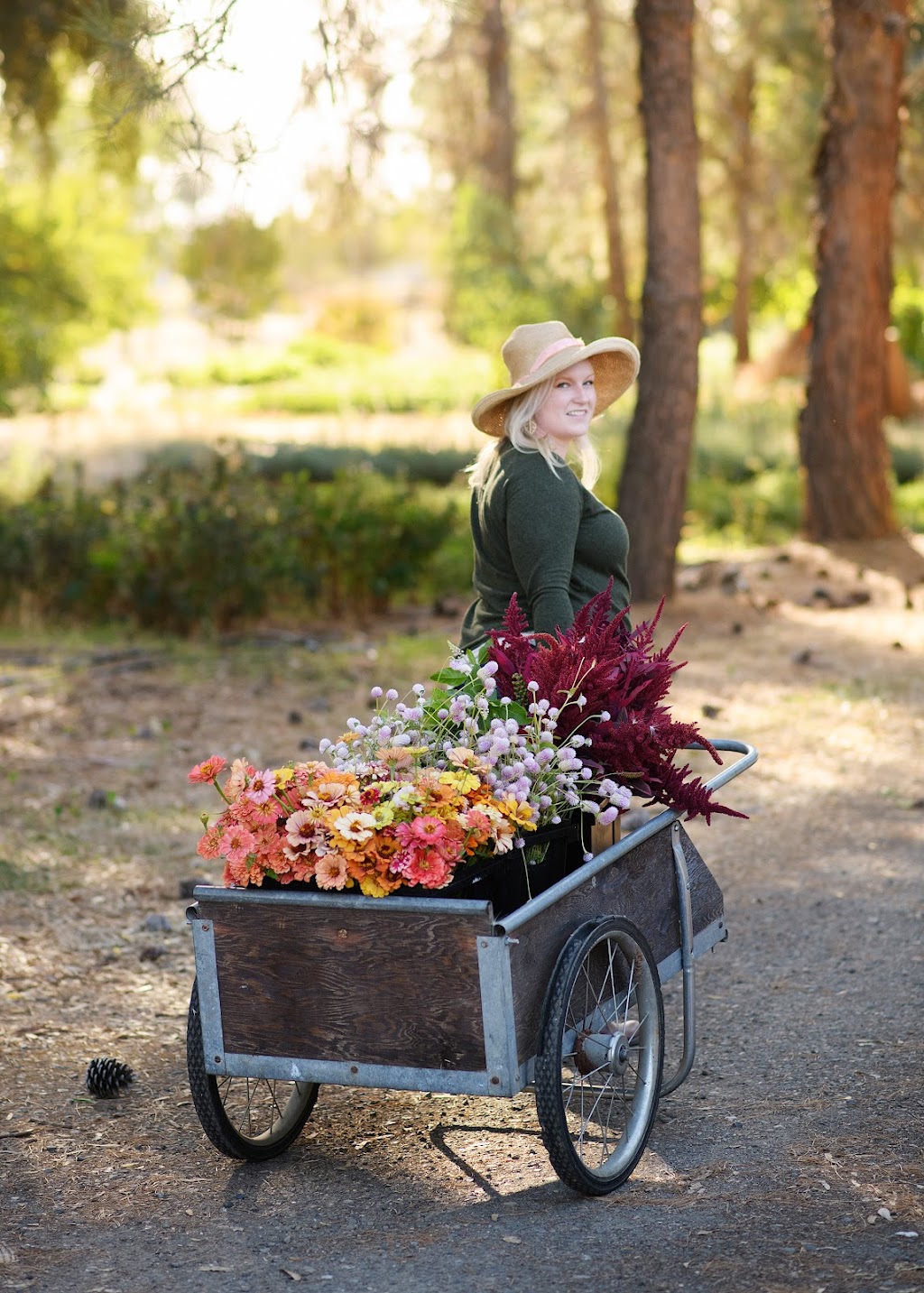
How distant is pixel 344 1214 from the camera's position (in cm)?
334

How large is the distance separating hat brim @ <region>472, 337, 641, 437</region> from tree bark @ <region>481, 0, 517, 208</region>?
2519cm

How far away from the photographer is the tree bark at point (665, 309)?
10.3 m

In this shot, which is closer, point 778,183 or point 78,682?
point 78,682

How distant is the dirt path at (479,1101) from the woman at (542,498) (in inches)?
54.3

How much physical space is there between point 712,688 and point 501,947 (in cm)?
603

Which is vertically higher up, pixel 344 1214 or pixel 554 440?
pixel 554 440

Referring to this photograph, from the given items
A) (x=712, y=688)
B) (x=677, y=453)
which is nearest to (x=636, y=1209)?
(x=712, y=688)

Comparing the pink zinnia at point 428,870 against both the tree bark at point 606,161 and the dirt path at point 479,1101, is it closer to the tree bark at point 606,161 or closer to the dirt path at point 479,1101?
the dirt path at point 479,1101

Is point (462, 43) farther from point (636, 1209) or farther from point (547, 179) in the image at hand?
point (636, 1209)

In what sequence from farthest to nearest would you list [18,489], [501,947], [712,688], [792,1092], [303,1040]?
[18,489], [712,688], [792,1092], [303,1040], [501,947]

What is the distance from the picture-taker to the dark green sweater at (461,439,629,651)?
4039 millimetres

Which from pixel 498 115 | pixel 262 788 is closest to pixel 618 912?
pixel 262 788

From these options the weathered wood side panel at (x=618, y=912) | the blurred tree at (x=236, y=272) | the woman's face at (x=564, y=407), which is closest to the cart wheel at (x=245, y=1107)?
the weathered wood side panel at (x=618, y=912)

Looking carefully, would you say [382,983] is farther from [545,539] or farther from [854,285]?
[854,285]
